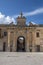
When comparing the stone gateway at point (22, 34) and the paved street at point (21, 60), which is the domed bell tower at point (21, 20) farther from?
the paved street at point (21, 60)

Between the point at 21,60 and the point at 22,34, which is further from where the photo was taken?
the point at 22,34

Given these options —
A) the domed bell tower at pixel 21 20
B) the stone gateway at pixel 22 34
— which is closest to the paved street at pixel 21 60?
the stone gateway at pixel 22 34

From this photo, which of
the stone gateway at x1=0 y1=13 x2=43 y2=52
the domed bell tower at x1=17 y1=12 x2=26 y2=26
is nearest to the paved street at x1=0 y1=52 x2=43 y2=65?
the stone gateway at x1=0 y1=13 x2=43 y2=52

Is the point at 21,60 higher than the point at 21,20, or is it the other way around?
the point at 21,20

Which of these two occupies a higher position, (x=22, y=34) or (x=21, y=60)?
(x=22, y=34)

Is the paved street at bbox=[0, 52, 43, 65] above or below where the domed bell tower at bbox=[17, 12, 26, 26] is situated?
below

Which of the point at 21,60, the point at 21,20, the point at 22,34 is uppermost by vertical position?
the point at 21,20

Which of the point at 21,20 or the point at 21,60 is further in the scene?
the point at 21,20

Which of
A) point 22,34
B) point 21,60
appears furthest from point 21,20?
point 21,60

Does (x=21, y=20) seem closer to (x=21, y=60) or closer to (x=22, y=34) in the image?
(x=22, y=34)

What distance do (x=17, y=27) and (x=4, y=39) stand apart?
151 inches

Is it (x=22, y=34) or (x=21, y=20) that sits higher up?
(x=21, y=20)

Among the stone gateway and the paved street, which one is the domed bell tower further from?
the paved street

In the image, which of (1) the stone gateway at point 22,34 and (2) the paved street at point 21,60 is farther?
(1) the stone gateway at point 22,34
